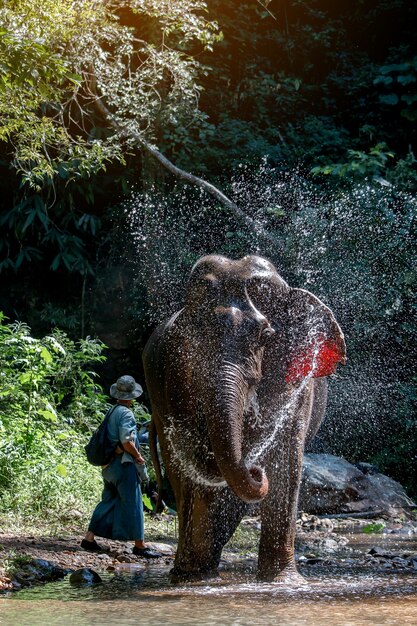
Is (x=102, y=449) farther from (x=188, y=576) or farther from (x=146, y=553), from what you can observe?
(x=188, y=576)

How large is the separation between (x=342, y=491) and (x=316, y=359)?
6535mm

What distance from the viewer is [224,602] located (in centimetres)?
542

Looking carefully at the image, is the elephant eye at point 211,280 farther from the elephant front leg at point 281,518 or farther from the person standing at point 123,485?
the person standing at point 123,485

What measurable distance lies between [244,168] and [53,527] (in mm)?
9462

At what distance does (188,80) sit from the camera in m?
15.1

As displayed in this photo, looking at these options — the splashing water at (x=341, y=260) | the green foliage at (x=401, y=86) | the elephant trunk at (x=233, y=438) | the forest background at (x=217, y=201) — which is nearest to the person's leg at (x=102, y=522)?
the elephant trunk at (x=233, y=438)

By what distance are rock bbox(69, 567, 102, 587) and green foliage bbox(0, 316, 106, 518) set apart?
8.69ft

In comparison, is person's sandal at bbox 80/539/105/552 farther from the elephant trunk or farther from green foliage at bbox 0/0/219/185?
green foliage at bbox 0/0/219/185

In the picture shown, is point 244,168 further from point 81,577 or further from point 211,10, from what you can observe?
point 81,577

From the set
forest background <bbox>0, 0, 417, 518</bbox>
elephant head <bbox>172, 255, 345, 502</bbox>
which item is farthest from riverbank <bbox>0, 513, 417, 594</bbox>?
forest background <bbox>0, 0, 417, 518</bbox>

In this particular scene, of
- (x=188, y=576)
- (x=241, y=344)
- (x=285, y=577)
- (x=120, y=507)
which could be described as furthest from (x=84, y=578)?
(x=120, y=507)

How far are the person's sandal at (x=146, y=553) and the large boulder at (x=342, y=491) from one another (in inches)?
182

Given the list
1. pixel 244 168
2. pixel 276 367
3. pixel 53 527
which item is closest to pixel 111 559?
pixel 53 527

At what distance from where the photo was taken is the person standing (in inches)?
351
